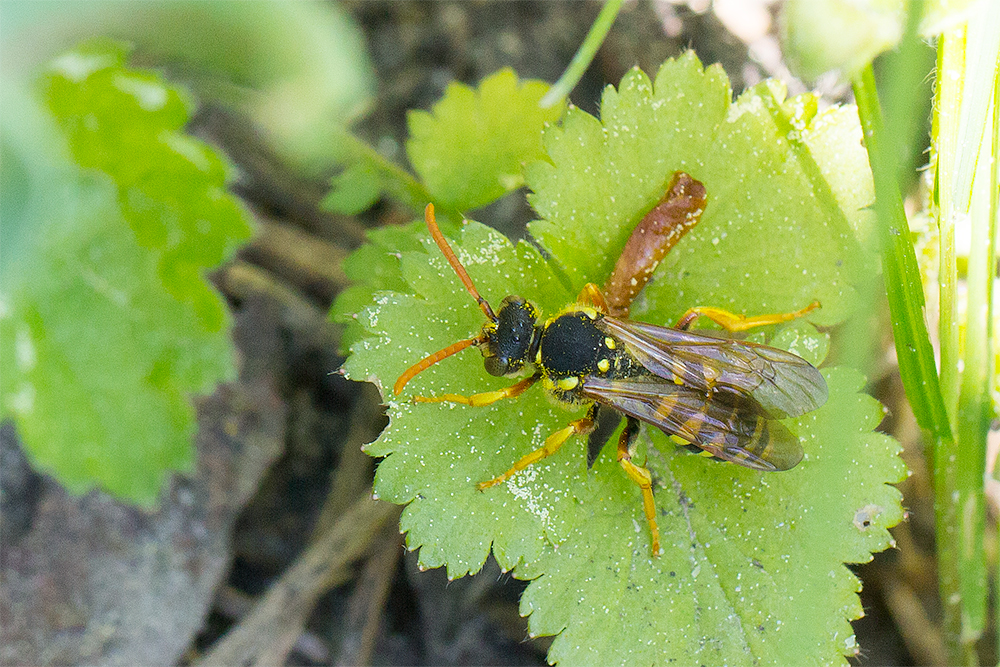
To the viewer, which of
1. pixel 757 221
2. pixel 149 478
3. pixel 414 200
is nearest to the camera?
pixel 757 221

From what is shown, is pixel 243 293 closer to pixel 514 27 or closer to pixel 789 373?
pixel 514 27

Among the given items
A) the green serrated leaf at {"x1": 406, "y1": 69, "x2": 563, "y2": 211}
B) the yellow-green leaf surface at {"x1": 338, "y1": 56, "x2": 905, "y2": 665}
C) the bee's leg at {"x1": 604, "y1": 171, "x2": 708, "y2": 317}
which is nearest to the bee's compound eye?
the yellow-green leaf surface at {"x1": 338, "y1": 56, "x2": 905, "y2": 665}

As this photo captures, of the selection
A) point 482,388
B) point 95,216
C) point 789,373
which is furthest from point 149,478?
point 789,373

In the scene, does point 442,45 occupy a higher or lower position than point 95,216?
higher

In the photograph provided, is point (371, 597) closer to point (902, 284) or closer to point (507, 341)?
point (507, 341)

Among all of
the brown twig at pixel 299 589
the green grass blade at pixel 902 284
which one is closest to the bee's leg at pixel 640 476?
the green grass blade at pixel 902 284

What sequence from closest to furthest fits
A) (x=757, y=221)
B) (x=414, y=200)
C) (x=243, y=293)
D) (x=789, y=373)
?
(x=789, y=373), (x=757, y=221), (x=414, y=200), (x=243, y=293)

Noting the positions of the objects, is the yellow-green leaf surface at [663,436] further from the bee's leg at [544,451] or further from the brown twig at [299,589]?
the brown twig at [299,589]
